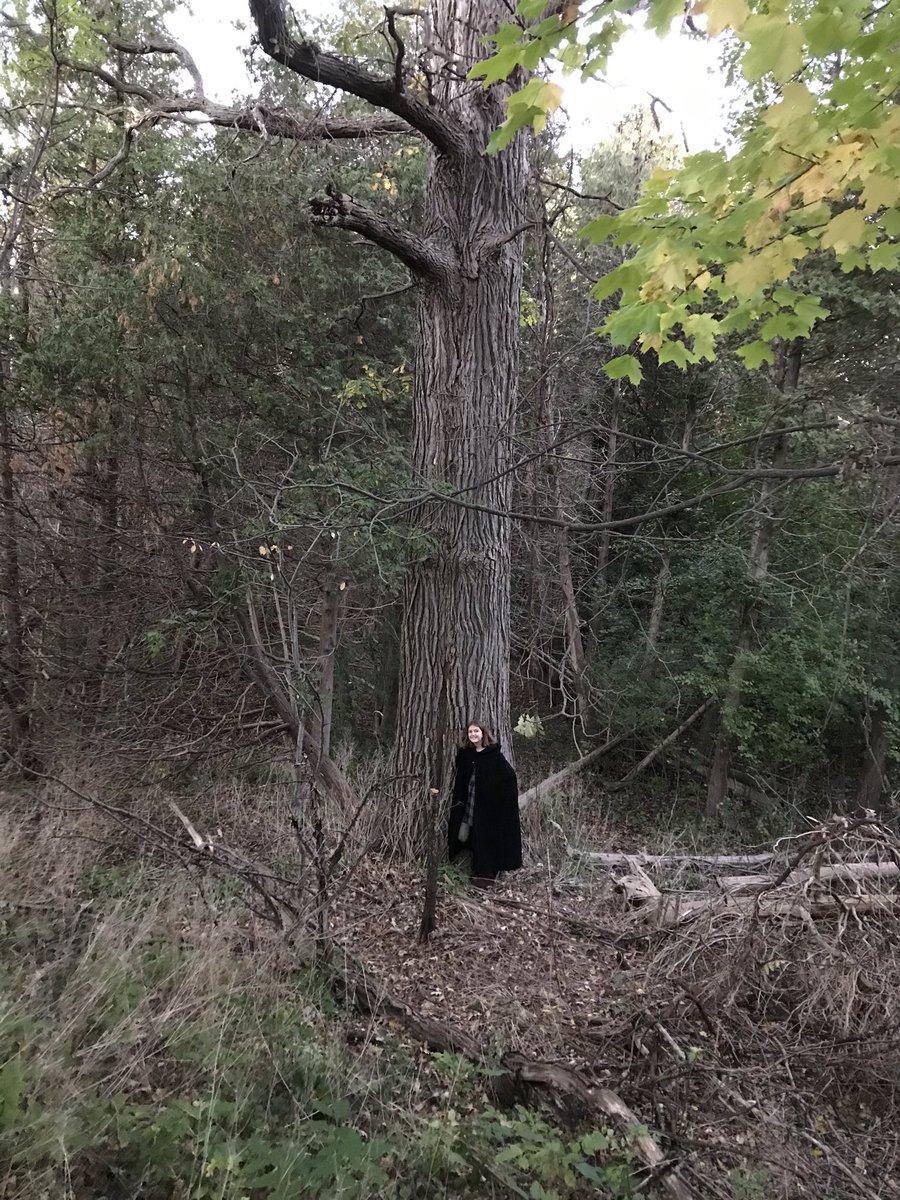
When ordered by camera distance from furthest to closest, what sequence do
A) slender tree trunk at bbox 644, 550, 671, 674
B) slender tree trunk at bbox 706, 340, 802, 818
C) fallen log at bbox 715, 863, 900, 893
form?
slender tree trunk at bbox 644, 550, 671, 674 < slender tree trunk at bbox 706, 340, 802, 818 < fallen log at bbox 715, 863, 900, 893

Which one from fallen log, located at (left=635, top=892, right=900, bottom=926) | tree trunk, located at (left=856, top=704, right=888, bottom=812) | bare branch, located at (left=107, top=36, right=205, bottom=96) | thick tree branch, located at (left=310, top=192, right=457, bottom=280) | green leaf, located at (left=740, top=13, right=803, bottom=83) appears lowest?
tree trunk, located at (left=856, top=704, right=888, bottom=812)

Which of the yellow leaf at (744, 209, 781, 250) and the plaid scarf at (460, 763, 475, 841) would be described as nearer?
the yellow leaf at (744, 209, 781, 250)

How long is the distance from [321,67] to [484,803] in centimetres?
499

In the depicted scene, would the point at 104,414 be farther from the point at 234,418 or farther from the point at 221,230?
the point at 221,230

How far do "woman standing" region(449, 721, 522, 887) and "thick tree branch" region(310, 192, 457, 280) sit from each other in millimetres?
3538

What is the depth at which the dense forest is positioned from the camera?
7.95 feet

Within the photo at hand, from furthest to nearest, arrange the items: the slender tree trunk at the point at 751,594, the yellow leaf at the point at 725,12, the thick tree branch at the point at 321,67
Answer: the slender tree trunk at the point at 751,594 < the thick tree branch at the point at 321,67 < the yellow leaf at the point at 725,12

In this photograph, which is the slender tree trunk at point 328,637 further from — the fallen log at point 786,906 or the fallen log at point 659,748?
the fallen log at point 659,748

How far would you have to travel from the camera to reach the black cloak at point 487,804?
5.29 m

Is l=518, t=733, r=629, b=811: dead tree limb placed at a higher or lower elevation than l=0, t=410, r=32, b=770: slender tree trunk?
lower

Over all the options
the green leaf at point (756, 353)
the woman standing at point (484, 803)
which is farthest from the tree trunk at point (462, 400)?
the green leaf at point (756, 353)

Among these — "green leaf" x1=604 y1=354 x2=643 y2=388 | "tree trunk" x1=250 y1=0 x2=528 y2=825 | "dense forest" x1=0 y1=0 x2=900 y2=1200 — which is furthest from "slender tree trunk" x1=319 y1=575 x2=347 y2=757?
"green leaf" x1=604 y1=354 x2=643 y2=388

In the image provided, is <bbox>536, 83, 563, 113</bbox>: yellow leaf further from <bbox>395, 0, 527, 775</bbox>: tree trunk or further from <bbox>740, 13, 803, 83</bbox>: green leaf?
<bbox>395, 0, 527, 775</bbox>: tree trunk

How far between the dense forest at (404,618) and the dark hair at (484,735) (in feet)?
0.47
